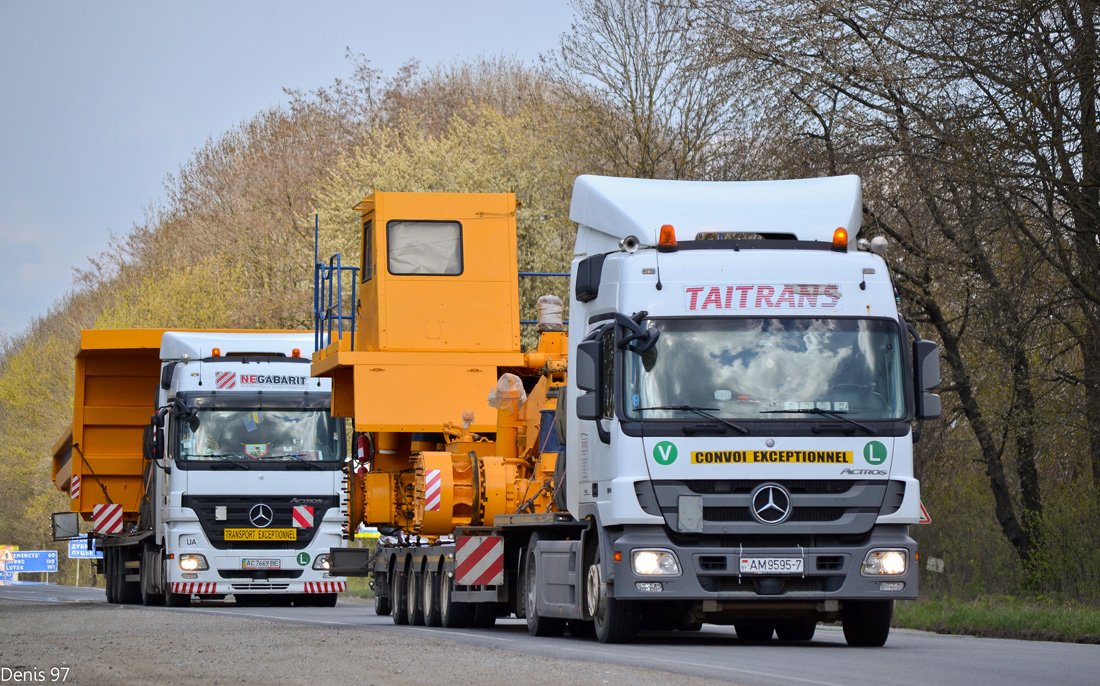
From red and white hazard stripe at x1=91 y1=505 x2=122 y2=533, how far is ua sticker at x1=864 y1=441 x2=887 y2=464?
17498 millimetres

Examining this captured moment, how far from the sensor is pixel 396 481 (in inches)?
786

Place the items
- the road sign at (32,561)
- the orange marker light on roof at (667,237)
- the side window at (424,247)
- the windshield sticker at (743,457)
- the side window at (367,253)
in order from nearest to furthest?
the windshield sticker at (743,457) → the orange marker light on roof at (667,237) → the side window at (424,247) → the side window at (367,253) → the road sign at (32,561)

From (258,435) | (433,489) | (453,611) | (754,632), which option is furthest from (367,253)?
(754,632)

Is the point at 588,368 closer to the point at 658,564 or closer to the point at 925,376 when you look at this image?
the point at 658,564

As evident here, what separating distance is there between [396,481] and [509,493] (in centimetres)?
289

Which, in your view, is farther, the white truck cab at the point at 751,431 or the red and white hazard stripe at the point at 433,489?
the red and white hazard stripe at the point at 433,489

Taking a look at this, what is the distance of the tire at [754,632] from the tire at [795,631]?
97 mm

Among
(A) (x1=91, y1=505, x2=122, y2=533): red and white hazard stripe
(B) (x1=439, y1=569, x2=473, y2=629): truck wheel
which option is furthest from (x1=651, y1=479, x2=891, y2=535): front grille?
(A) (x1=91, y1=505, x2=122, y2=533): red and white hazard stripe

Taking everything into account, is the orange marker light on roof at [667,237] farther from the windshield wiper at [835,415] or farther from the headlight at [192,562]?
the headlight at [192,562]

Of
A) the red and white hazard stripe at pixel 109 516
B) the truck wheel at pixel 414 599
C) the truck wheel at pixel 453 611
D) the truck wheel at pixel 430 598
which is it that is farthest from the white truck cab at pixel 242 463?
the truck wheel at pixel 453 611

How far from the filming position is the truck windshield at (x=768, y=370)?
1293 cm

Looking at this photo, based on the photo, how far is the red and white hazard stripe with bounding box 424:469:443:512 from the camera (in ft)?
58.7

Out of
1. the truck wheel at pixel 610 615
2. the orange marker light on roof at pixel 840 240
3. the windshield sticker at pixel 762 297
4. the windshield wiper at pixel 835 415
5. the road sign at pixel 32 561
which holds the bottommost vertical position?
the road sign at pixel 32 561

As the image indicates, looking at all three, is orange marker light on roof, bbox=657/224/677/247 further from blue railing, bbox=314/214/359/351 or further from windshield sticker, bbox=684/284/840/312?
blue railing, bbox=314/214/359/351
